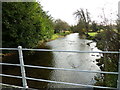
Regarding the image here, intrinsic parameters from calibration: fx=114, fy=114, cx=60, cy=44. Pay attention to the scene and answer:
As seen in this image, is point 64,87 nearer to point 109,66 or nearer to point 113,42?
point 109,66

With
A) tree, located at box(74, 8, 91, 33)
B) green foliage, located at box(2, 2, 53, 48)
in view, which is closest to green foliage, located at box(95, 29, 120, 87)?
green foliage, located at box(2, 2, 53, 48)

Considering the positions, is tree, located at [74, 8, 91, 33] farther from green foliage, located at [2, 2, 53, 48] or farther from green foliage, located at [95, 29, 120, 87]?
green foliage, located at [95, 29, 120, 87]

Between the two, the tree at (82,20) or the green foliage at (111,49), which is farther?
the tree at (82,20)

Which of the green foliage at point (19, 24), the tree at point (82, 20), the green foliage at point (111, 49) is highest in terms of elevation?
the tree at point (82, 20)

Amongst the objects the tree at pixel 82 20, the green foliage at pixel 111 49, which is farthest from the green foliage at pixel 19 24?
the tree at pixel 82 20

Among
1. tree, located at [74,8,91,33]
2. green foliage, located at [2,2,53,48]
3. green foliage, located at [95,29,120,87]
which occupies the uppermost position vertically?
tree, located at [74,8,91,33]

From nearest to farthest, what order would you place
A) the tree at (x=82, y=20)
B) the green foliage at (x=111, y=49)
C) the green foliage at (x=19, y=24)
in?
the green foliage at (x=111, y=49)
the green foliage at (x=19, y=24)
the tree at (x=82, y=20)

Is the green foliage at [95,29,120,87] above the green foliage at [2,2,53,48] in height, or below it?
below

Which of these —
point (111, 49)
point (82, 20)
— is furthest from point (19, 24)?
point (82, 20)

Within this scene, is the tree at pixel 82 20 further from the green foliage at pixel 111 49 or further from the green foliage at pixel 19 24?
the green foliage at pixel 111 49

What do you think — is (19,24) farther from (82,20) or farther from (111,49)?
(82,20)

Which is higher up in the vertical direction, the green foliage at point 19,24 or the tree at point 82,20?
the tree at point 82,20

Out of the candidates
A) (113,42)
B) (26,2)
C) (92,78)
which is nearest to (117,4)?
(113,42)

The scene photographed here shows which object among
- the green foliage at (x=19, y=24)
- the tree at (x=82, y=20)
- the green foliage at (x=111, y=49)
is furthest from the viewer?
the tree at (x=82, y=20)
